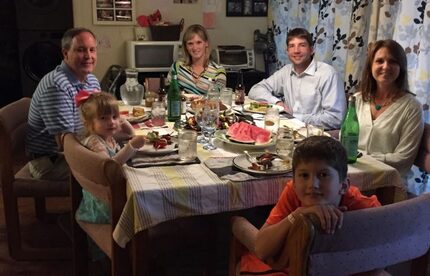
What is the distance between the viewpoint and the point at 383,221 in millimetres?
1203

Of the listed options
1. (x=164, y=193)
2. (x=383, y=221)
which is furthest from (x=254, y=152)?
(x=383, y=221)

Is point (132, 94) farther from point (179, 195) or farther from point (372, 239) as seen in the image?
point (372, 239)

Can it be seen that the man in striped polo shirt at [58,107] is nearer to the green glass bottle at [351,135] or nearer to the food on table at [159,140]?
the food on table at [159,140]

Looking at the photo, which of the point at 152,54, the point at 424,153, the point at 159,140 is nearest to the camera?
the point at 159,140

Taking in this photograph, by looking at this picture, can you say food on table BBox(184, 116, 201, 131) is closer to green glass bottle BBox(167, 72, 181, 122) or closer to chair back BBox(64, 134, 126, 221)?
green glass bottle BBox(167, 72, 181, 122)

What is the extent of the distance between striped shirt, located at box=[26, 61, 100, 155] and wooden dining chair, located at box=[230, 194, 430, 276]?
4.87 ft

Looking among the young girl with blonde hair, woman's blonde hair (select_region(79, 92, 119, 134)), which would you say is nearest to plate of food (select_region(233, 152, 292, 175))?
the young girl with blonde hair

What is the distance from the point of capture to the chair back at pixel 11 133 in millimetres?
2283

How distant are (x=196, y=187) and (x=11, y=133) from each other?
1210 mm

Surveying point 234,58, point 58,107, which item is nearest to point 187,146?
point 58,107

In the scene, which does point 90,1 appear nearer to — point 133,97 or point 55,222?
point 133,97

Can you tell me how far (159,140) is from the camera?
2012mm

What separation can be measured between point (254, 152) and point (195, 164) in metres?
0.29

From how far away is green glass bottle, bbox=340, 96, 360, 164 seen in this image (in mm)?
1879
